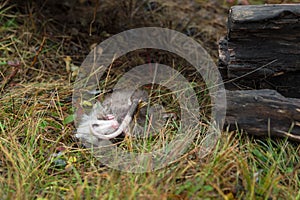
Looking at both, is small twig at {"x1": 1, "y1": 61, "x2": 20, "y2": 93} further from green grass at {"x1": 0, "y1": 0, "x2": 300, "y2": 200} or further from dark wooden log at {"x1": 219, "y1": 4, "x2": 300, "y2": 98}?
dark wooden log at {"x1": 219, "y1": 4, "x2": 300, "y2": 98}

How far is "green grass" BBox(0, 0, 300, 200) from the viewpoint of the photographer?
5.61ft

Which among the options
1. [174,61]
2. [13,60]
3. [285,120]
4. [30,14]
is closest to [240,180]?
[285,120]

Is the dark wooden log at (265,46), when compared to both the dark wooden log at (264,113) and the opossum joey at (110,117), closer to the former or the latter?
the dark wooden log at (264,113)

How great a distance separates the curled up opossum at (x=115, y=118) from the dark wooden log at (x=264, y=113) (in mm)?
420

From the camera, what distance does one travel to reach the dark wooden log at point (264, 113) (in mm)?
1956

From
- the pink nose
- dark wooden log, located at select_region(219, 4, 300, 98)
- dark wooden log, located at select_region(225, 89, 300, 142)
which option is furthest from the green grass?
dark wooden log, located at select_region(219, 4, 300, 98)

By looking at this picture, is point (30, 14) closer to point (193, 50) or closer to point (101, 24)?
point (101, 24)

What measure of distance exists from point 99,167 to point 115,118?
37 centimetres

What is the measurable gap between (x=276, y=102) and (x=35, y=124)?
3.81 feet

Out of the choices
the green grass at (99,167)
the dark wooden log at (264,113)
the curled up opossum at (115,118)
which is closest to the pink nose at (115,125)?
the curled up opossum at (115,118)

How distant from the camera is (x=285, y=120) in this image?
1963 mm

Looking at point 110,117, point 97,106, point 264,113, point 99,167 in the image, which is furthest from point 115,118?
point 264,113

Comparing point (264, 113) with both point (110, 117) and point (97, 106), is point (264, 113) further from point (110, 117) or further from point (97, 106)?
point (97, 106)

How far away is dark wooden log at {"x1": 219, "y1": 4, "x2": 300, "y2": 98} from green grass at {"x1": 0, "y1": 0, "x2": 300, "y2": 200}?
0.32 m
